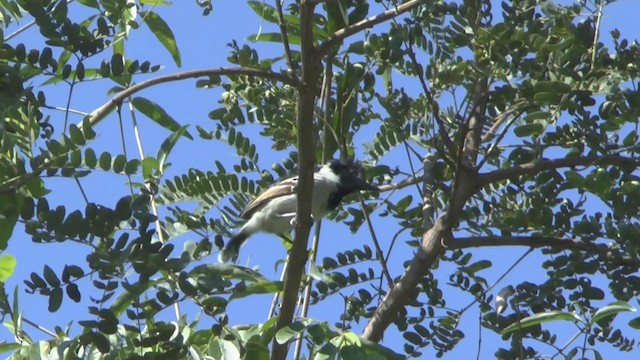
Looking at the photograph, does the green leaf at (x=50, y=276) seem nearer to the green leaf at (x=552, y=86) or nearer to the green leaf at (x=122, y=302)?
the green leaf at (x=122, y=302)

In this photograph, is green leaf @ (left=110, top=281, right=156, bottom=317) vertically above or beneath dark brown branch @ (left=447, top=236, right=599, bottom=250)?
beneath

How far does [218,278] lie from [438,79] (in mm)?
1269

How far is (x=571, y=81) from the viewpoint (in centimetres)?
374

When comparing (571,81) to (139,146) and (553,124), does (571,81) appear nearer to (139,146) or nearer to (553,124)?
(553,124)

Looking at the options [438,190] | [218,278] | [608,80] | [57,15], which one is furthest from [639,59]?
[57,15]

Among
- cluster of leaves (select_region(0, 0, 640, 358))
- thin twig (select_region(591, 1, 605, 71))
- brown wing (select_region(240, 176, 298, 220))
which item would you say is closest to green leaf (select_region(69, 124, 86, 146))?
cluster of leaves (select_region(0, 0, 640, 358))

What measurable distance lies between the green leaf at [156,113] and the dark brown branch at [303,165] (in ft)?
1.63

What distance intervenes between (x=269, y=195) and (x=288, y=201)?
17.8 inches

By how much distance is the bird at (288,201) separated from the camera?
4.48 metres

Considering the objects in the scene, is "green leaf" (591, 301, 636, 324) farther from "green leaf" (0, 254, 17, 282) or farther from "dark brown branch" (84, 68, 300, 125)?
"green leaf" (0, 254, 17, 282)

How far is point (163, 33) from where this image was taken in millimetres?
3771

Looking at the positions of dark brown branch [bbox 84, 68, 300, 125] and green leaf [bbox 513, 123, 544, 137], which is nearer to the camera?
dark brown branch [bbox 84, 68, 300, 125]

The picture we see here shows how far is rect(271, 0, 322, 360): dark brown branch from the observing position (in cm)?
322

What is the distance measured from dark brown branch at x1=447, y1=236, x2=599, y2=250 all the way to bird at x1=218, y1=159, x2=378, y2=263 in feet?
1.95
